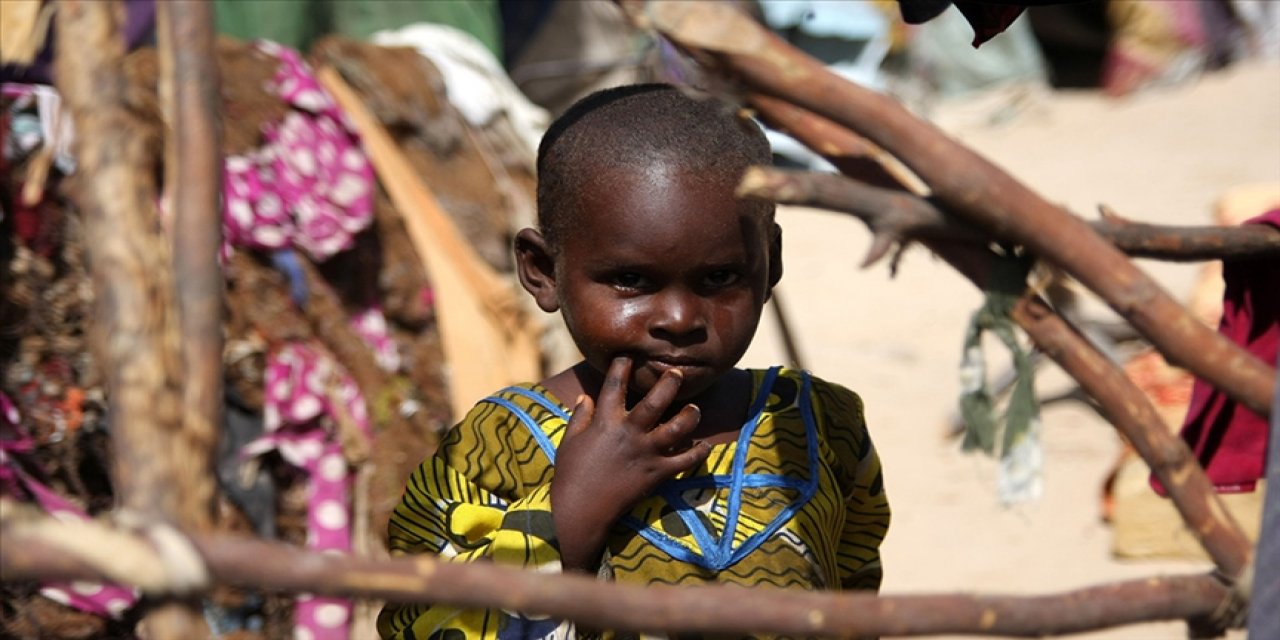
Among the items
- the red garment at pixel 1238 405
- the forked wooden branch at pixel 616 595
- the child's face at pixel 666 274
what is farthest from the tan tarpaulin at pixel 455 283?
the forked wooden branch at pixel 616 595

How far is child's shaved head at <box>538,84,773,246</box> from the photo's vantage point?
1761 mm

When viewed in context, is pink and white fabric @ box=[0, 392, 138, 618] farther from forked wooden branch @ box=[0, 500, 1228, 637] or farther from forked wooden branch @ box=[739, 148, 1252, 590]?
forked wooden branch @ box=[739, 148, 1252, 590]

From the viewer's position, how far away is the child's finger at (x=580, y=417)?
169 cm

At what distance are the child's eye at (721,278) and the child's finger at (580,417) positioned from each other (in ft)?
0.66

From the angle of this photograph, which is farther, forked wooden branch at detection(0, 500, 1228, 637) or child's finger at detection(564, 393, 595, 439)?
child's finger at detection(564, 393, 595, 439)

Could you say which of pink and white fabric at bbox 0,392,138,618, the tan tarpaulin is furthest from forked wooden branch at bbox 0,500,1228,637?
the tan tarpaulin

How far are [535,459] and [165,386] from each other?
0.61 m

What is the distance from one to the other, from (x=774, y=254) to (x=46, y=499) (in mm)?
2078

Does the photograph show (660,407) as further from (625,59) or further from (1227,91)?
(1227,91)

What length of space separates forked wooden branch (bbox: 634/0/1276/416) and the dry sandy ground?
1.31 metres

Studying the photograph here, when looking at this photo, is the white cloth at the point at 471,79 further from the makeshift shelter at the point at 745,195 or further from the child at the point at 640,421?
the makeshift shelter at the point at 745,195

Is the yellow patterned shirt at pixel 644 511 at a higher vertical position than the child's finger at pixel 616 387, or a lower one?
lower

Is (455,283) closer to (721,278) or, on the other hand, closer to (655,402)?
(721,278)

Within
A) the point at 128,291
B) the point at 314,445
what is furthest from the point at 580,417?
the point at 314,445
